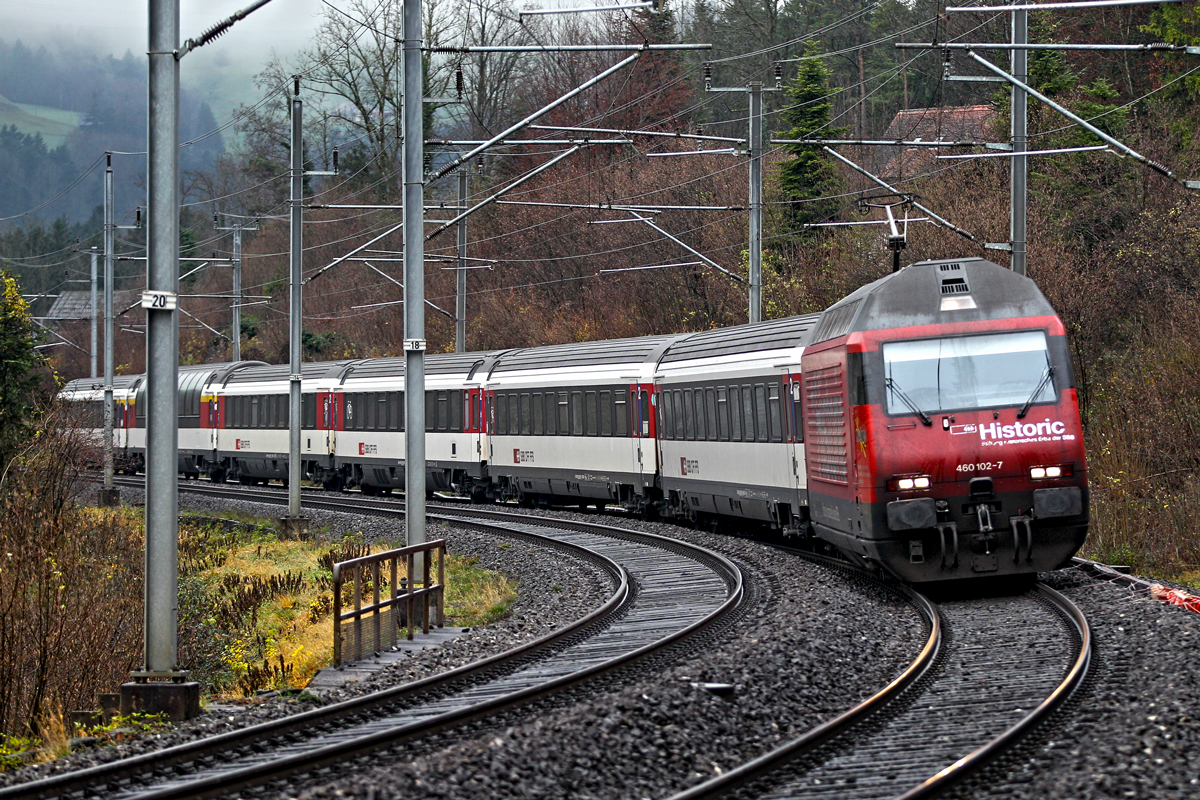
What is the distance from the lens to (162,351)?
11344 millimetres

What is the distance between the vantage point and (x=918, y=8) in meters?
56.8

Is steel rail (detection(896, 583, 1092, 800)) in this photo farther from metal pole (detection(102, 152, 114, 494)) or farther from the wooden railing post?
metal pole (detection(102, 152, 114, 494))

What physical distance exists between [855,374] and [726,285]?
27588mm

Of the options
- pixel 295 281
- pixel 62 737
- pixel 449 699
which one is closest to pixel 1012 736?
pixel 449 699

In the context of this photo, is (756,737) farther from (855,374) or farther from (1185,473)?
(1185,473)

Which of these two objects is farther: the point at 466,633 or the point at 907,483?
the point at 466,633

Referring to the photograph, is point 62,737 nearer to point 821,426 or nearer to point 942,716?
point 942,716

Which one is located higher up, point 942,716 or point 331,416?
point 331,416

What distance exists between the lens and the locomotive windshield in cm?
1420

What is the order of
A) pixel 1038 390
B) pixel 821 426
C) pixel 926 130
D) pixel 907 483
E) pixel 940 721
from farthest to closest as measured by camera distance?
pixel 926 130, pixel 821 426, pixel 1038 390, pixel 907 483, pixel 940 721

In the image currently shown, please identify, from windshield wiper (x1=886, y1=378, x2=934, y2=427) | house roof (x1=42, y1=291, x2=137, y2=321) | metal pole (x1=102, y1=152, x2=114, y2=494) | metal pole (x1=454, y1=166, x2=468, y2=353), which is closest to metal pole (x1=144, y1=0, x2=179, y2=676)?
windshield wiper (x1=886, y1=378, x2=934, y2=427)

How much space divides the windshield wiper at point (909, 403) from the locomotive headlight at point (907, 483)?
551 mm

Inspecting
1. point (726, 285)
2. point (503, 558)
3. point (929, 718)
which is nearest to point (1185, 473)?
point (503, 558)

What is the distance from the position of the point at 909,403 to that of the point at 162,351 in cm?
716
